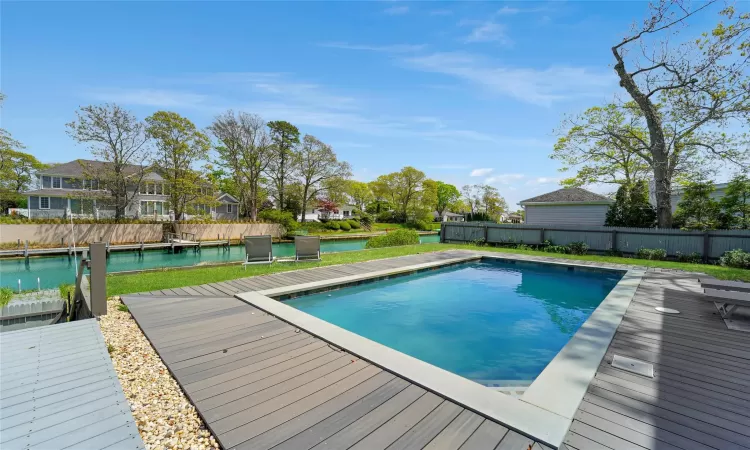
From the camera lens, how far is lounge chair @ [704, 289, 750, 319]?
430cm

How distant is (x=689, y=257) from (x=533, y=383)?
1306 centimetres

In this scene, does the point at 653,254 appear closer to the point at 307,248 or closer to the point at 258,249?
the point at 307,248

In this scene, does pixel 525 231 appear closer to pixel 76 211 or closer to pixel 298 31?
pixel 298 31

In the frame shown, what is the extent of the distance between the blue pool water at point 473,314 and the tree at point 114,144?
70.6 ft

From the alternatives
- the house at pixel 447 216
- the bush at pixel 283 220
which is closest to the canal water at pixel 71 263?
the bush at pixel 283 220

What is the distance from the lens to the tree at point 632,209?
14742 mm

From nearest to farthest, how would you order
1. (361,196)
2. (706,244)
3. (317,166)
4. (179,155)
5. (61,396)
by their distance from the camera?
(61,396), (706,244), (179,155), (317,166), (361,196)

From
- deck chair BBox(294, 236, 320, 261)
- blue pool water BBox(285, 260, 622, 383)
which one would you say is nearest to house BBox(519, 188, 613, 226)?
blue pool water BBox(285, 260, 622, 383)

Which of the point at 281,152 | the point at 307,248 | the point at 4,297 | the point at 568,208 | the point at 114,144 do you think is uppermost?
the point at 281,152

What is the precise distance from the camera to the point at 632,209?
14.9 meters

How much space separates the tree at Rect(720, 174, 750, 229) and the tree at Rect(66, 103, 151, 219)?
102ft

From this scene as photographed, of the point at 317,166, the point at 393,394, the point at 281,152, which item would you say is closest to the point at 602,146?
the point at 393,394

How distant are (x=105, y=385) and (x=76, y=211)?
29.4 metres

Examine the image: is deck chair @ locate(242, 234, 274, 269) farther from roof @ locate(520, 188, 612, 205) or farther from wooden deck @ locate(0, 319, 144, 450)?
roof @ locate(520, 188, 612, 205)
